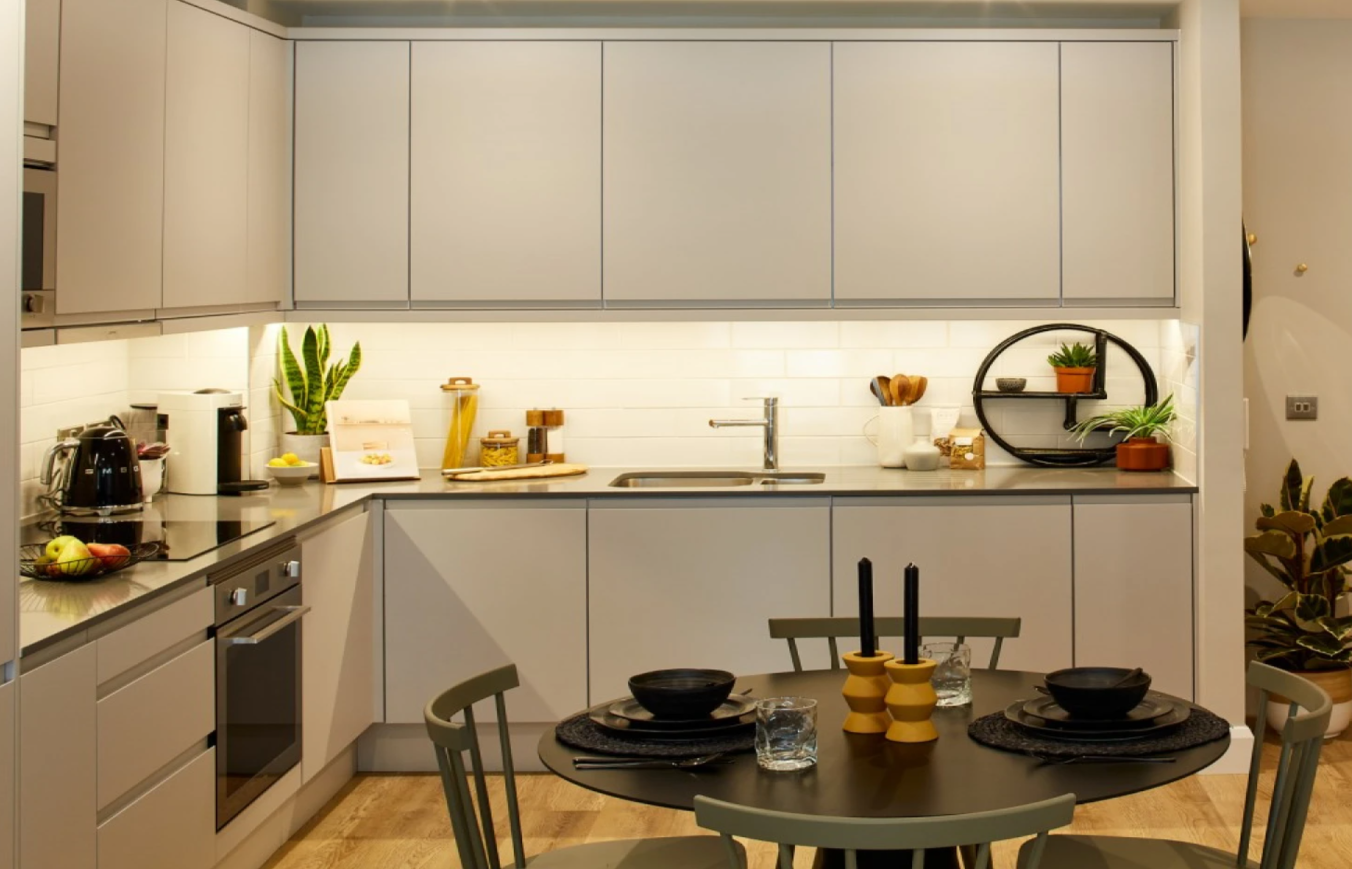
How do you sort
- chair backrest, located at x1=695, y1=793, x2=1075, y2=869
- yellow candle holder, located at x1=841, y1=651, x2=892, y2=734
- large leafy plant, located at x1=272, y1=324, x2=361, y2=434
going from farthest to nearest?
large leafy plant, located at x1=272, y1=324, x2=361, y2=434
yellow candle holder, located at x1=841, y1=651, x2=892, y2=734
chair backrest, located at x1=695, y1=793, x2=1075, y2=869

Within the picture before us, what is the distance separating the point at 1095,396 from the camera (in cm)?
562

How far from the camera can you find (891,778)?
2.60 metres

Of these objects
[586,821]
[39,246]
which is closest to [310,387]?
[586,821]

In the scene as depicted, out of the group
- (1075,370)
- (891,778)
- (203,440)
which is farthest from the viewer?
(1075,370)

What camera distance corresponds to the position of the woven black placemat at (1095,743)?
8.80 ft

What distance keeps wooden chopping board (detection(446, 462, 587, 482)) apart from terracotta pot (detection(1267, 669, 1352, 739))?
255 cm

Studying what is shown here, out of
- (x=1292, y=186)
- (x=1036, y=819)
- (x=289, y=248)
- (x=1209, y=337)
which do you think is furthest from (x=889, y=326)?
(x=1036, y=819)

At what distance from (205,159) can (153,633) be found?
176 centimetres

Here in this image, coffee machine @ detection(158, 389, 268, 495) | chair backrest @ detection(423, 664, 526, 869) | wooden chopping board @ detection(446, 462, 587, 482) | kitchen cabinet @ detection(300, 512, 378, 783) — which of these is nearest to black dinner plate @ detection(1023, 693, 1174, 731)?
chair backrest @ detection(423, 664, 526, 869)

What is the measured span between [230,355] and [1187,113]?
3.32m

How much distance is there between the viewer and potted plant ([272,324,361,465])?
5488 mm

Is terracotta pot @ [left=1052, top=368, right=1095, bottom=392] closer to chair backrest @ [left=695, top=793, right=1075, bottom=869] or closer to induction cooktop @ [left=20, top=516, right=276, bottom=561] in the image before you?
induction cooktop @ [left=20, top=516, right=276, bottom=561]

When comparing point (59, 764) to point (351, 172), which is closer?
point (59, 764)

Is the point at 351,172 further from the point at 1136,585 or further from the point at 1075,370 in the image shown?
the point at 1136,585
